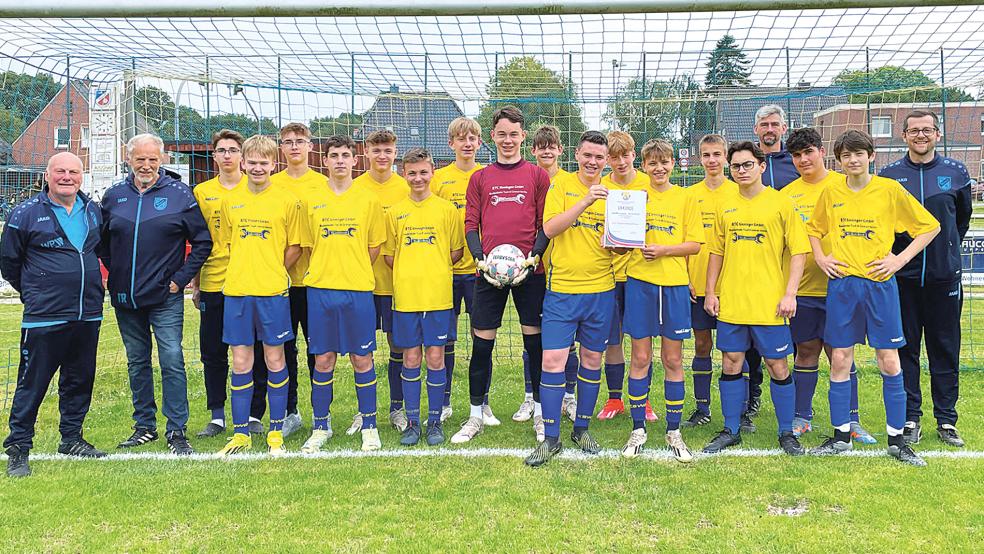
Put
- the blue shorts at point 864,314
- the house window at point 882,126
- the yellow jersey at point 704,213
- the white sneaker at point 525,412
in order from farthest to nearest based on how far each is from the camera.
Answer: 1. the house window at point 882,126
2. the white sneaker at point 525,412
3. the yellow jersey at point 704,213
4. the blue shorts at point 864,314

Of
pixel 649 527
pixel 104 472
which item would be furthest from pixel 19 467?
pixel 649 527

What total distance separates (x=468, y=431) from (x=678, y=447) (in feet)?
4.45

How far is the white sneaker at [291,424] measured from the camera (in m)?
4.68

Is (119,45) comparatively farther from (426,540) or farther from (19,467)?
(426,540)

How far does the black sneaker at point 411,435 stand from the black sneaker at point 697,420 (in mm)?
1903

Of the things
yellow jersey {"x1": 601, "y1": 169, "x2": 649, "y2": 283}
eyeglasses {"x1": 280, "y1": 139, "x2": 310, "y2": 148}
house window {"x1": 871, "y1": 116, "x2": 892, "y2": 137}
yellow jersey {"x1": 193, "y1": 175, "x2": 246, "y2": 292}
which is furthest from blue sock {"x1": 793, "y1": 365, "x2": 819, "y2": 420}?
house window {"x1": 871, "y1": 116, "x2": 892, "y2": 137}

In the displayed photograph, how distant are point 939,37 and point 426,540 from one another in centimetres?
603

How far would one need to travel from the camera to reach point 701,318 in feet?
15.3

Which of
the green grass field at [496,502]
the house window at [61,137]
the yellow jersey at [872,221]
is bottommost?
the green grass field at [496,502]

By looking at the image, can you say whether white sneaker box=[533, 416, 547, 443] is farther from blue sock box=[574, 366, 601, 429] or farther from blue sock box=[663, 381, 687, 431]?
blue sock box=[663, 381, 687, 431]

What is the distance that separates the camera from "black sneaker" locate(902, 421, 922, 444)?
4211 millimetres

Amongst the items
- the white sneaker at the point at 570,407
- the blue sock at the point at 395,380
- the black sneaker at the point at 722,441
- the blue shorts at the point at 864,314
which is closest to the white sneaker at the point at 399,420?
the blue sock at the point at 395,380

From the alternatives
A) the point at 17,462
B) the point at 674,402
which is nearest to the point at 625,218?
the point at 674,402

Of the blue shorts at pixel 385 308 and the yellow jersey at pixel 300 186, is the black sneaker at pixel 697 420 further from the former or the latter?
the yellow jersey at pixel 300 186
